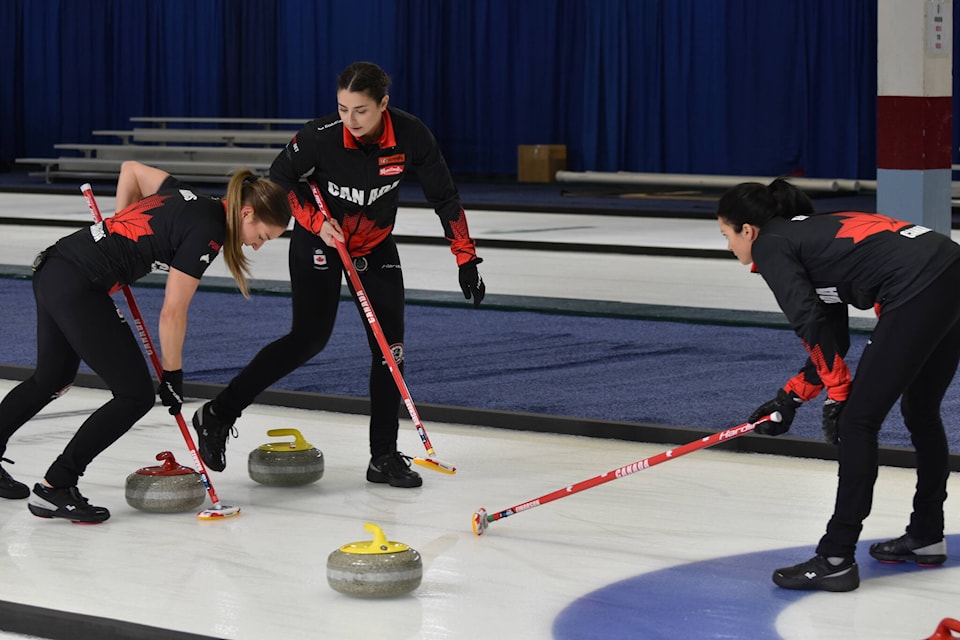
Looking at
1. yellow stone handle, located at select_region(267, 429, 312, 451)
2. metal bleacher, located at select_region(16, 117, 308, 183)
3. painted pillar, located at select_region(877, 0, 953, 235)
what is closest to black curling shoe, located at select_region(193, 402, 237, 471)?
yellow stone handle, located at select_region(267, 429, 312, 451)

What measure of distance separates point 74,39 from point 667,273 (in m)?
12.6

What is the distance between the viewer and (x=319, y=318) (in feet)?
14.3

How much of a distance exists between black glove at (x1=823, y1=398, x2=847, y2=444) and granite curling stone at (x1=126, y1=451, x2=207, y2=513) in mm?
1680

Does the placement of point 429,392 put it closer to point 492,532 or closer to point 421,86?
point 492,532

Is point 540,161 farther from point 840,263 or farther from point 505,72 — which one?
point 840,263

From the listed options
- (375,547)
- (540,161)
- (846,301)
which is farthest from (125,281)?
(540,161)

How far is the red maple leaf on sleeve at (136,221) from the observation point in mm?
3861

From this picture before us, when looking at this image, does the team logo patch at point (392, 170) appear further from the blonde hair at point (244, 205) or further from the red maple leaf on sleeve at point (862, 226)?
the red maple leaf on sleeve at point (862, 226)

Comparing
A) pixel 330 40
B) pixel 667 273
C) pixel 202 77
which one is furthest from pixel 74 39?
pixel 667 273

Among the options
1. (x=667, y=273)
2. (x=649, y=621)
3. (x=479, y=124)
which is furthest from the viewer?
(x=479, y=124)

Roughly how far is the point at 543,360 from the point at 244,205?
9.12ft

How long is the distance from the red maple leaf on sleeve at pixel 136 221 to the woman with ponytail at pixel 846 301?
1466mm

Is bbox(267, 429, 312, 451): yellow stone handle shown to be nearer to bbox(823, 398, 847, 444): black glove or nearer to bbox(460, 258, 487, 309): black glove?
bbox(460, 258, 487, 309): black glove

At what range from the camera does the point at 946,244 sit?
338cm
